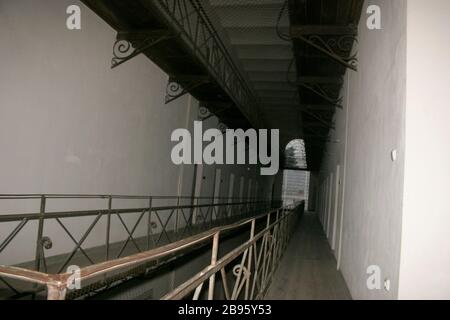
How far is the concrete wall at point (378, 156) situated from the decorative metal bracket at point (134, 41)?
2964 mm

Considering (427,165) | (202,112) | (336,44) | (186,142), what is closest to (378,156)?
(427,165)

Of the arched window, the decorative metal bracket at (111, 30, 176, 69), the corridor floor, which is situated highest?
the decorative metal bracket at (111, 30, 176, 69)

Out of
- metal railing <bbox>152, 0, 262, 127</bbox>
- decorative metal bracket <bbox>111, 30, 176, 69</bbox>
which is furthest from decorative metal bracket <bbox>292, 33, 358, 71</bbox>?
decorative metal bracket <bbox>111, 30, 176, 69</bbox>

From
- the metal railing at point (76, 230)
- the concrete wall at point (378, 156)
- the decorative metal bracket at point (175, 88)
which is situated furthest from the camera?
the decorative metal bracket at point (175, 88)

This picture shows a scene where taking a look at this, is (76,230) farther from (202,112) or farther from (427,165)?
(202,112)

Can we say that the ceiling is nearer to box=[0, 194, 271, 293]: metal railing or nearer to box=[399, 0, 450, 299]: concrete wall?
box=[399, 0, 450, 299]: concrete wall

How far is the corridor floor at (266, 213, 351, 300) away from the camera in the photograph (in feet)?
13.5

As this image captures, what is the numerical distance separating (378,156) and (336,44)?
10.0 feet

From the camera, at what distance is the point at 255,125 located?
12.4 metres

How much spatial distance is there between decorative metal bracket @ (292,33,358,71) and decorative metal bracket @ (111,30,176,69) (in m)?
2.05

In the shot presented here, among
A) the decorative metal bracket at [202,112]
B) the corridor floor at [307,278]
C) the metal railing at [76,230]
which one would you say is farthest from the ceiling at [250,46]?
the corridor floor at [307,278]

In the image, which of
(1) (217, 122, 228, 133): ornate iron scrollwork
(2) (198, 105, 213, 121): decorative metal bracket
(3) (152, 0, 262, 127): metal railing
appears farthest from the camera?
(1) (217, 122, 228, 133): ornate iron scrollwork

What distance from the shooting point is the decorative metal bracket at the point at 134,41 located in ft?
17.6

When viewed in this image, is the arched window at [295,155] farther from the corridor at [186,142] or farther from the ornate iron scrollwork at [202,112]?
the corridor at [186,142]
